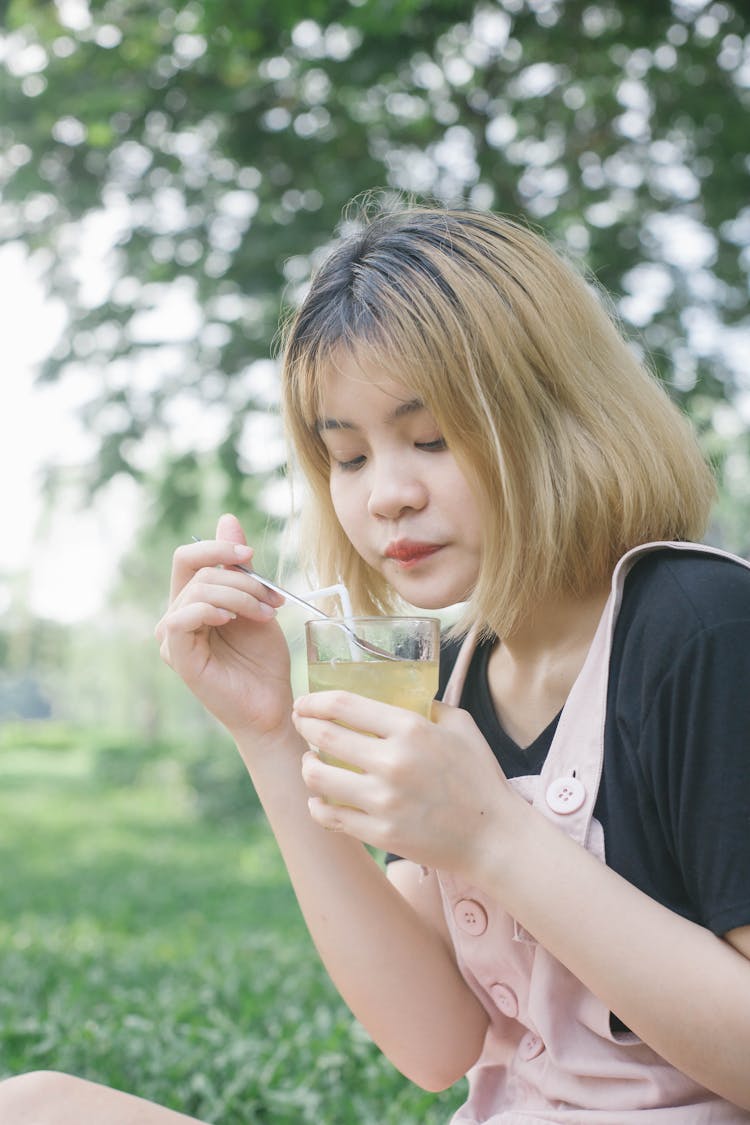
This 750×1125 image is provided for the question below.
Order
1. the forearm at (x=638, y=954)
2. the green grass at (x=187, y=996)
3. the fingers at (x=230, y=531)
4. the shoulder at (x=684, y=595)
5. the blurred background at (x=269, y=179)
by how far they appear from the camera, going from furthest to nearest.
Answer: the blurred background at (x=269, y=179), the green grass at (x=187, y=996), the fingers at (x=230, y=531), the shoulder at (x=684, y=595), the forearm at (x=638, y=954)

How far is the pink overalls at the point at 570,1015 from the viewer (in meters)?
1.61

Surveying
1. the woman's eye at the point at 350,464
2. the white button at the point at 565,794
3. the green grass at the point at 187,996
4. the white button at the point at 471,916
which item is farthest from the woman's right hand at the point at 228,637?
the green grass at the point at 187,996

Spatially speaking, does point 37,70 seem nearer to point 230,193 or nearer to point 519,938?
point 230,193

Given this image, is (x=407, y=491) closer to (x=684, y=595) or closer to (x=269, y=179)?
(x=684, y=595)

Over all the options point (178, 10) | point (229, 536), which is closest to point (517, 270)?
point (229, 536)

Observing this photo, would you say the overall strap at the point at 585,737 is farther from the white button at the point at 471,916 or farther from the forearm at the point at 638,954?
the white button at the point at 471,916

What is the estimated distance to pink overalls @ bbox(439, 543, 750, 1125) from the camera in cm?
161

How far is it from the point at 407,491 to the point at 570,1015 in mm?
826

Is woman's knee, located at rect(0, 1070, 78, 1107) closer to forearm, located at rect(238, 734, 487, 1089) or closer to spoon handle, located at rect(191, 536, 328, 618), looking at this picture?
forearm, located at rect(238, 734, 487, 1089)

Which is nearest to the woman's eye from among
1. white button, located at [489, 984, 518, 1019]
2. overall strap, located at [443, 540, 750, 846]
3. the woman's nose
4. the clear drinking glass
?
the woman's nose

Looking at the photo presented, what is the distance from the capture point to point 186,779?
53.9 feet

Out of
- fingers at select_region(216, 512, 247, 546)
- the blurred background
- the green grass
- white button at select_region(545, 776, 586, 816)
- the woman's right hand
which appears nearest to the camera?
white button at select_region(545, 776, 586, 816)

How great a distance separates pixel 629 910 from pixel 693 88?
5.48m

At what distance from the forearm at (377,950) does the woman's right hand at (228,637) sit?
0.33 feet
